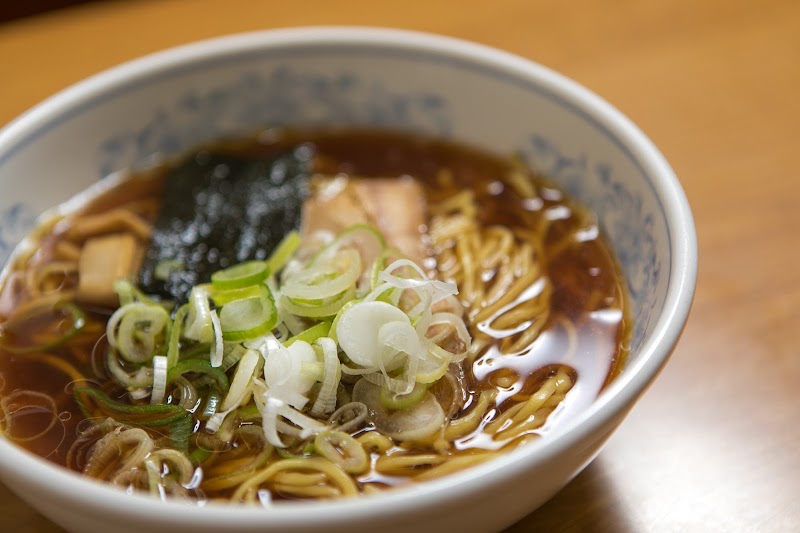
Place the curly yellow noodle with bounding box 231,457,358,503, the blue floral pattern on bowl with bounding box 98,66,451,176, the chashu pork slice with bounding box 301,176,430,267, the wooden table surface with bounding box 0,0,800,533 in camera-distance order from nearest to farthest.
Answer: the curly yellow noodle with bounding box 231,457,358,503 → the wooden table surface with bounding box 0,0,800,533 → the chashu pork slice with bounding box 301,176,430,267 → the blue floral pattern on bowl with bounding box 98,66,451,176

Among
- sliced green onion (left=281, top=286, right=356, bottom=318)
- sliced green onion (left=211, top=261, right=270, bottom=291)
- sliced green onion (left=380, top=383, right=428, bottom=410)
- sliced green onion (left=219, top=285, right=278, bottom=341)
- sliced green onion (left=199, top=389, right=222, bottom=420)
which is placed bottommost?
sliced green onion (left=380, top=383, right=428, bottom=410)

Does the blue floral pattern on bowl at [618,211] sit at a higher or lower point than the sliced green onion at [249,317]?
lower

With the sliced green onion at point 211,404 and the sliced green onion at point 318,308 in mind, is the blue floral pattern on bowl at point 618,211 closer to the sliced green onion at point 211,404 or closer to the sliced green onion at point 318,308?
the sliced green onion at point 318,308

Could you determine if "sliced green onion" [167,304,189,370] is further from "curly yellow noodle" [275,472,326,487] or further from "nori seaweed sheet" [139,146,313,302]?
"curly yellow noodle" [275,472,326,487]

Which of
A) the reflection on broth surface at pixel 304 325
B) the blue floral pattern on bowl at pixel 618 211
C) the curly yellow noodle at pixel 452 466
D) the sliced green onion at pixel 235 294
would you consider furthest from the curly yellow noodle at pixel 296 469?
the blue floral pattern on bowl at pixel 618 211

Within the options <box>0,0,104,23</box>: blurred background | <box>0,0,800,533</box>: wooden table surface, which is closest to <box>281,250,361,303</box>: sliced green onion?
<box>0,0,800,533</box>: wooden table surface

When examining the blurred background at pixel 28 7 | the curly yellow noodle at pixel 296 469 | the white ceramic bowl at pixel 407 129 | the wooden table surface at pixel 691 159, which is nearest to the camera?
the white ceramic bowl at pixel 407 129

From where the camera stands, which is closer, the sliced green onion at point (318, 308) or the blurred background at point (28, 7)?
the sliced green onion at point (318, 308)
